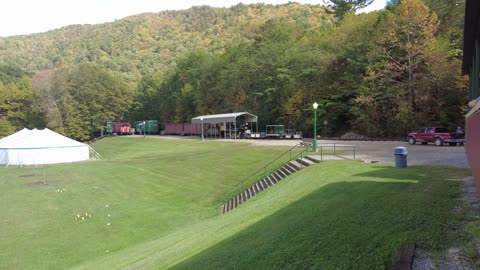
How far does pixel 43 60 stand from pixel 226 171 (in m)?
157

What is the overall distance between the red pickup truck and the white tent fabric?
3639 centimetres

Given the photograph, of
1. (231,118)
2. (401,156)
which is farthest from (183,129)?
(401,156)

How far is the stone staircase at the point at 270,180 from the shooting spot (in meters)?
20.1

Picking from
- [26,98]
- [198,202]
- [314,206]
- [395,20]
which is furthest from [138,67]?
[314,206]

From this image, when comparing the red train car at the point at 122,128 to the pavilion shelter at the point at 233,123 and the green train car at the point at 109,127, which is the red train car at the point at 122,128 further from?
the pavilion shelter at the point at 233,123

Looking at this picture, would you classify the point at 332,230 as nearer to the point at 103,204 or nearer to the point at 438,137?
the point at 103,204

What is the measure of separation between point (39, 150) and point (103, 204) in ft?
81.1

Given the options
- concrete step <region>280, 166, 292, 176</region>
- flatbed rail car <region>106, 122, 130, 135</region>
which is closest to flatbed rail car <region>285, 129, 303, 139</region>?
concrete step <region>280, 166, 292, 176</region>

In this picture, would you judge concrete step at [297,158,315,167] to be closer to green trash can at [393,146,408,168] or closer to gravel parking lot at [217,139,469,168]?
gravel parking lot at [217,139,469,168]

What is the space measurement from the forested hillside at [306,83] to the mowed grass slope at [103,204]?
1682 cm

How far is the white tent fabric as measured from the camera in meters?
41.9

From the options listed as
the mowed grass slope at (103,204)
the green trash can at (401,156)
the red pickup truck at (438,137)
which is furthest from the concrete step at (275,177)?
the red pickup truck at (438,137)

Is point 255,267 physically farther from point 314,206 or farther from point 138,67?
point 138,67

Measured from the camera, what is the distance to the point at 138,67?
154m
